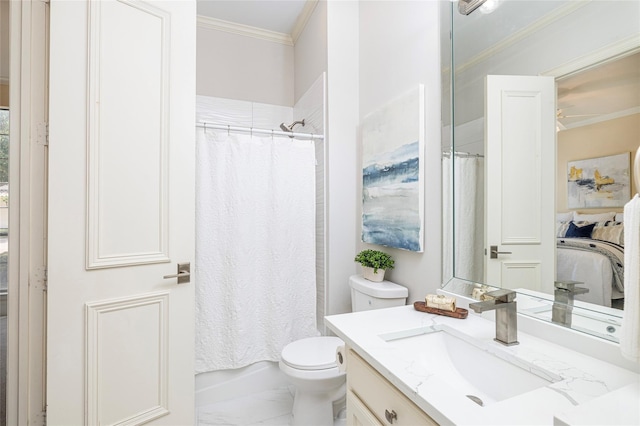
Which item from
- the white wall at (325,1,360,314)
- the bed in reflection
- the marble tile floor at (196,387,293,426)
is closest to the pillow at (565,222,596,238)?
the bed in reflection

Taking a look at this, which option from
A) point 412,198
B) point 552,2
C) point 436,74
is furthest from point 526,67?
point 412,198

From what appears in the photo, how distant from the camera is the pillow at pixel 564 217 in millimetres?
847

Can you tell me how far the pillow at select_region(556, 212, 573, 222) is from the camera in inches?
33.4

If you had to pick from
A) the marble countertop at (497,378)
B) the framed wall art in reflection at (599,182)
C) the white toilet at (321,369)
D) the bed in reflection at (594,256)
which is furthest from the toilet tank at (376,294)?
the framed wall art in reflection at (599,182)

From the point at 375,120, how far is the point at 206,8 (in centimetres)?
169

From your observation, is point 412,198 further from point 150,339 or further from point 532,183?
point 150,339

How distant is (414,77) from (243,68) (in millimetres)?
1708

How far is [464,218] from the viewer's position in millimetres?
1243

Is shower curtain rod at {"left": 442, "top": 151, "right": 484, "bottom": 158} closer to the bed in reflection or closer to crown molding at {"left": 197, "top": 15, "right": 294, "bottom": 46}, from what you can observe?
the bed in reflection

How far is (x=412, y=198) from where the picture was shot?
1538mm

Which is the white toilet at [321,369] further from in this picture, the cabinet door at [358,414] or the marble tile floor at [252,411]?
the cabinet door at [358,414]

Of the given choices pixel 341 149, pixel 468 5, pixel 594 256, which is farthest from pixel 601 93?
pixel 341 149

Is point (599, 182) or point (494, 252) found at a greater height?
point (599, 182)

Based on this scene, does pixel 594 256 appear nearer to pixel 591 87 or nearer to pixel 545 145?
pixel 545 145
